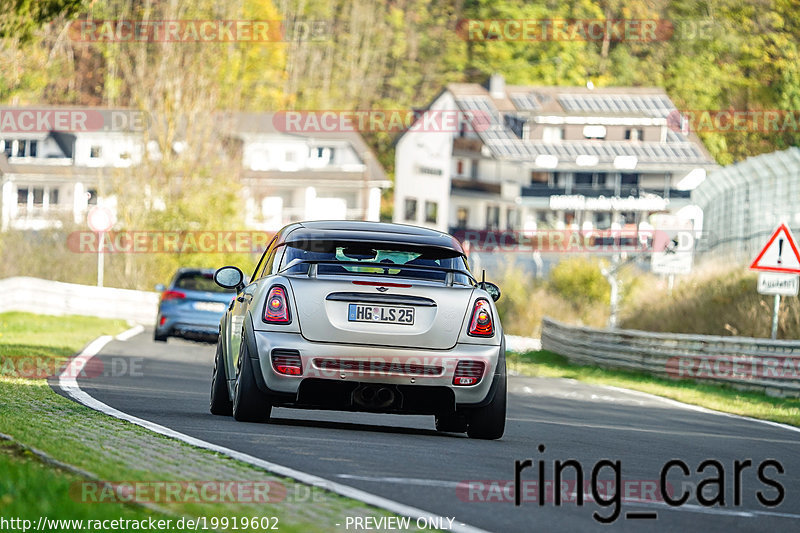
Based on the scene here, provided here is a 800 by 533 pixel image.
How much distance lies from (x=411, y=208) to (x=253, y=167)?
14396 millimetres

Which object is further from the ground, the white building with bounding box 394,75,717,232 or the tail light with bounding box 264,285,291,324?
the white building with bounding box 394,75,717,232

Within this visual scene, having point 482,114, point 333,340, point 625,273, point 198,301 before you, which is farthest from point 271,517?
point 482,114

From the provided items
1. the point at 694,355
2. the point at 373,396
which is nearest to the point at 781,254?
the point at 694,355

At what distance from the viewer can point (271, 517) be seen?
6.47 m

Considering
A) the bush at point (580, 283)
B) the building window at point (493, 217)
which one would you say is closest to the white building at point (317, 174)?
the building window at point (493, 217)

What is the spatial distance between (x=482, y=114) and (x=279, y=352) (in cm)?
8319

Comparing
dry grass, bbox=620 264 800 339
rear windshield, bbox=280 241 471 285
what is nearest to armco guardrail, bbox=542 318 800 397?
dry grass, bbox=620 264 800 339

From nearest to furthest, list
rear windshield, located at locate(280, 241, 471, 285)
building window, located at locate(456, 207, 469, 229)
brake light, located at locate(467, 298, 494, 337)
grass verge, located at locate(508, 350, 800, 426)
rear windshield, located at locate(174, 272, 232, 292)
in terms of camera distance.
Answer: brake light, located at locate(467, 298, 494, 337) → rear windshield, located at locate(280, 241, 471, 285) → grass verge, located at locate(508, 350, 800, 426) → rear windshield, located at locate(174, 272, 232, 292) → building window, located at locate(456, 207, 469, 229)

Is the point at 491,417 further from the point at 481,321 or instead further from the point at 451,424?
the point at 481,321

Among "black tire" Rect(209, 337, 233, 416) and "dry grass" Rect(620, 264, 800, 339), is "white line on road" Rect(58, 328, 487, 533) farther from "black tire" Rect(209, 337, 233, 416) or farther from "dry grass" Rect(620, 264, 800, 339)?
"dry grass" Rect(620, 264, 800, 339)

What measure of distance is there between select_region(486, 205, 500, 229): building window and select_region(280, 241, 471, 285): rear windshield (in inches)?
3255

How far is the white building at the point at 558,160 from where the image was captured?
90.5 meters

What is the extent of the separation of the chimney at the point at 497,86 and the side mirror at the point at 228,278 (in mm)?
81426

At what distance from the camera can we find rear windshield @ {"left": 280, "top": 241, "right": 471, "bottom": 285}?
34.1 feet
